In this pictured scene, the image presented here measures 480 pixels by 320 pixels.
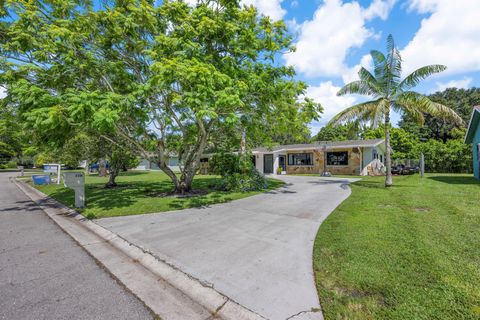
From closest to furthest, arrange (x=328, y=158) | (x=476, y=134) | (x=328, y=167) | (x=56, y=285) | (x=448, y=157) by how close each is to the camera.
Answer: (x=56, y=285) → (x=476, y=134) → (x=448, y=157) → (x=328, y=167) → (x=328, y=158)

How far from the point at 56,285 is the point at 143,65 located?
8.68 meters

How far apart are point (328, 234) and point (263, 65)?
6.93 metres

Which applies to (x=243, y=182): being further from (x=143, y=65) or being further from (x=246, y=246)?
(x=246, y=246)

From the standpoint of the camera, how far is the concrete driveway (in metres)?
2.93

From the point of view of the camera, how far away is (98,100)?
21.0ft

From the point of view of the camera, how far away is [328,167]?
2364 centimetres

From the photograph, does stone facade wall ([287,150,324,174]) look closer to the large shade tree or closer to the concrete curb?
the large shade tree

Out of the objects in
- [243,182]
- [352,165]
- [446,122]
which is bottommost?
[243,182]

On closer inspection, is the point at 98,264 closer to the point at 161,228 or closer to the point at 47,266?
the point at 47,266

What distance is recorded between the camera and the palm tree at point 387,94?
38.9ft

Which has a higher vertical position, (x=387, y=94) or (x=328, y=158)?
(x=387, y=94)

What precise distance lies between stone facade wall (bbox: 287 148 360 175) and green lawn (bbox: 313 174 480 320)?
16.3 metres

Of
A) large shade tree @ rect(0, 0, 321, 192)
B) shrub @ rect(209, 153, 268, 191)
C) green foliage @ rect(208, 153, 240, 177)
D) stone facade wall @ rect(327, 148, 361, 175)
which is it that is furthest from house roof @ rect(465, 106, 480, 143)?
green foliage @ rect(208, 153, 240, 177)

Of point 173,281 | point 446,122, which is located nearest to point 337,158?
point 173,281
